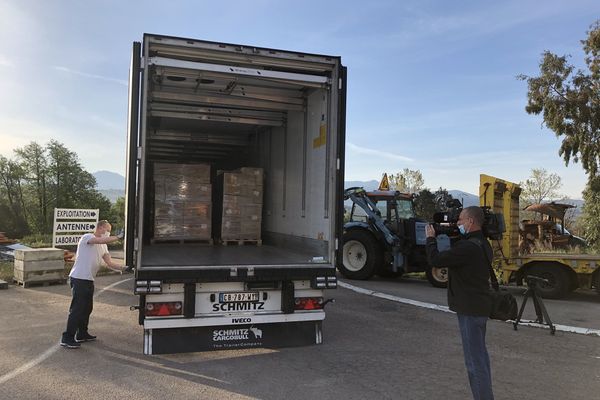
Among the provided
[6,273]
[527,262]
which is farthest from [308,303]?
[6,273]

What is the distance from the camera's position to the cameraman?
3.78m

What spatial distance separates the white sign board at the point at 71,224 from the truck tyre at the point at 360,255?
6.59 m

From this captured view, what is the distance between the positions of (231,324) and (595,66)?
61.7 feet

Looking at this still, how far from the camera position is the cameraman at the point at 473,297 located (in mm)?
3775

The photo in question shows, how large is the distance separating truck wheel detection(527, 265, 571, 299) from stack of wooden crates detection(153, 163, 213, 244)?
667 cm

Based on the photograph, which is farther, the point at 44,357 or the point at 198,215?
the point at 198,215

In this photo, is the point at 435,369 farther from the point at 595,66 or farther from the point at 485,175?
the point at 595,66

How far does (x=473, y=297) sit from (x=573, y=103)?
1832 centimetres

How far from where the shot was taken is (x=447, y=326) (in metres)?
7.35

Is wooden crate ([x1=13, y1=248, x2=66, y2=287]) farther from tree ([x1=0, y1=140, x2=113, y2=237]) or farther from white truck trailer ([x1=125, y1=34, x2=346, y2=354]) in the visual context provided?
tree ([x1=0, y1=140, x2=113, y2=237])

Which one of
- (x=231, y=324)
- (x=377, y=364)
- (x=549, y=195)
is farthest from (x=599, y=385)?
(x=549, y=195)

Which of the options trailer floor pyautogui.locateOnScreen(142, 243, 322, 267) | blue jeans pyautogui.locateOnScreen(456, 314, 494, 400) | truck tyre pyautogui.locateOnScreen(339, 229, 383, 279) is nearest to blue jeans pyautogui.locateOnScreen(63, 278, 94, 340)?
trailer floor pyautogui.locateOnScreen(142, 243, 322, 267)

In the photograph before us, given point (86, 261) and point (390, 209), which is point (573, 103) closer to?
point (390, 209)

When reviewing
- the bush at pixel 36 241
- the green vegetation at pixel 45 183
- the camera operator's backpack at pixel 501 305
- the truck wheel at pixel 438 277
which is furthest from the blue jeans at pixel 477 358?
the green vegetation at pixel 45 183
